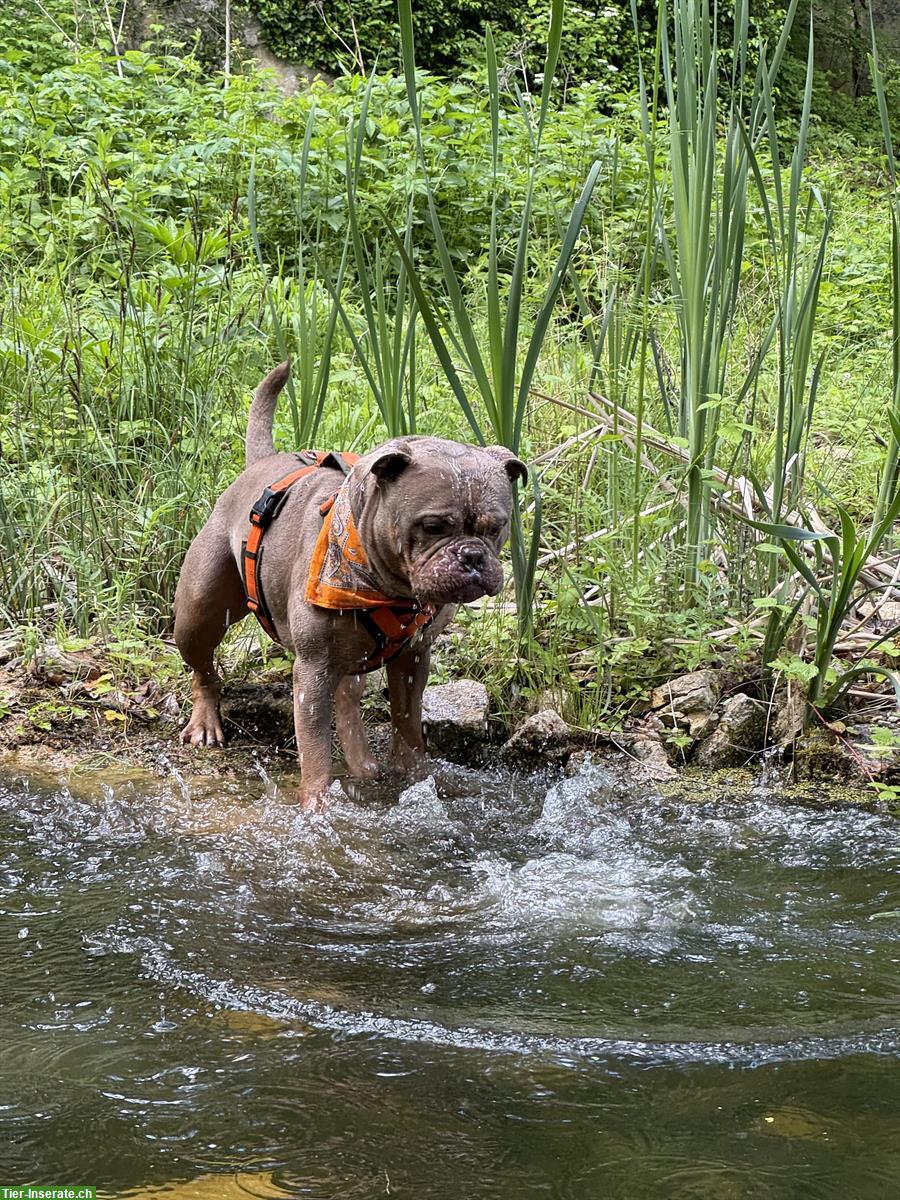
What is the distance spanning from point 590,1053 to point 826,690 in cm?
220

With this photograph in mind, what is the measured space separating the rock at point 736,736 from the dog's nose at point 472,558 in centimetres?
138

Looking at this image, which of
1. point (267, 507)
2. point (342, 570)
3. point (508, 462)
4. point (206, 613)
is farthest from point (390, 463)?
point (206, 613)

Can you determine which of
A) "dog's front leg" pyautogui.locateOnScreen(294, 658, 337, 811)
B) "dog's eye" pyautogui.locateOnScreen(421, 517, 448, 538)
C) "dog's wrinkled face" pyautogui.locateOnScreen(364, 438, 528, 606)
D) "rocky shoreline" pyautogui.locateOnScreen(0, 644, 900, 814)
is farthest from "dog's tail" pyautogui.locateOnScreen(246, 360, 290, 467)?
"dog's eye" pyautogui.locateOnScreen(421, 517, 448, 538)

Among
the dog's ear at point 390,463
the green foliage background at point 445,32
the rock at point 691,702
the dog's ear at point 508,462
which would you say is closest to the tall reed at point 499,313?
the dog's ear at point 508,462

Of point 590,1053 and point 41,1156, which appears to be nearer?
point 41,1156

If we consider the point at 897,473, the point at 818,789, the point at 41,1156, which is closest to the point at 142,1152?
the point at 41,1156

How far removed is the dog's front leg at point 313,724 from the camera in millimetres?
3787

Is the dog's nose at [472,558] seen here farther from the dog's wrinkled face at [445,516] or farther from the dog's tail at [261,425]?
the dog's tail at [261,425]

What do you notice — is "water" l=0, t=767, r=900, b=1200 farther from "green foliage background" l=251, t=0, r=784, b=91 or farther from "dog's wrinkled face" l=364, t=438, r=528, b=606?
"green foliage background" l=251, t=0, r=784, b=91

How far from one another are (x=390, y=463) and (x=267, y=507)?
0.84 metres

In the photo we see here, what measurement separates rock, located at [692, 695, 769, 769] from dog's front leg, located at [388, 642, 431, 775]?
98 cm

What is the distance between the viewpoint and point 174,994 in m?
2.53

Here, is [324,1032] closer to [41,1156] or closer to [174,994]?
[174,994]

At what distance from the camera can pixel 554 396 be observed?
5598 mm
